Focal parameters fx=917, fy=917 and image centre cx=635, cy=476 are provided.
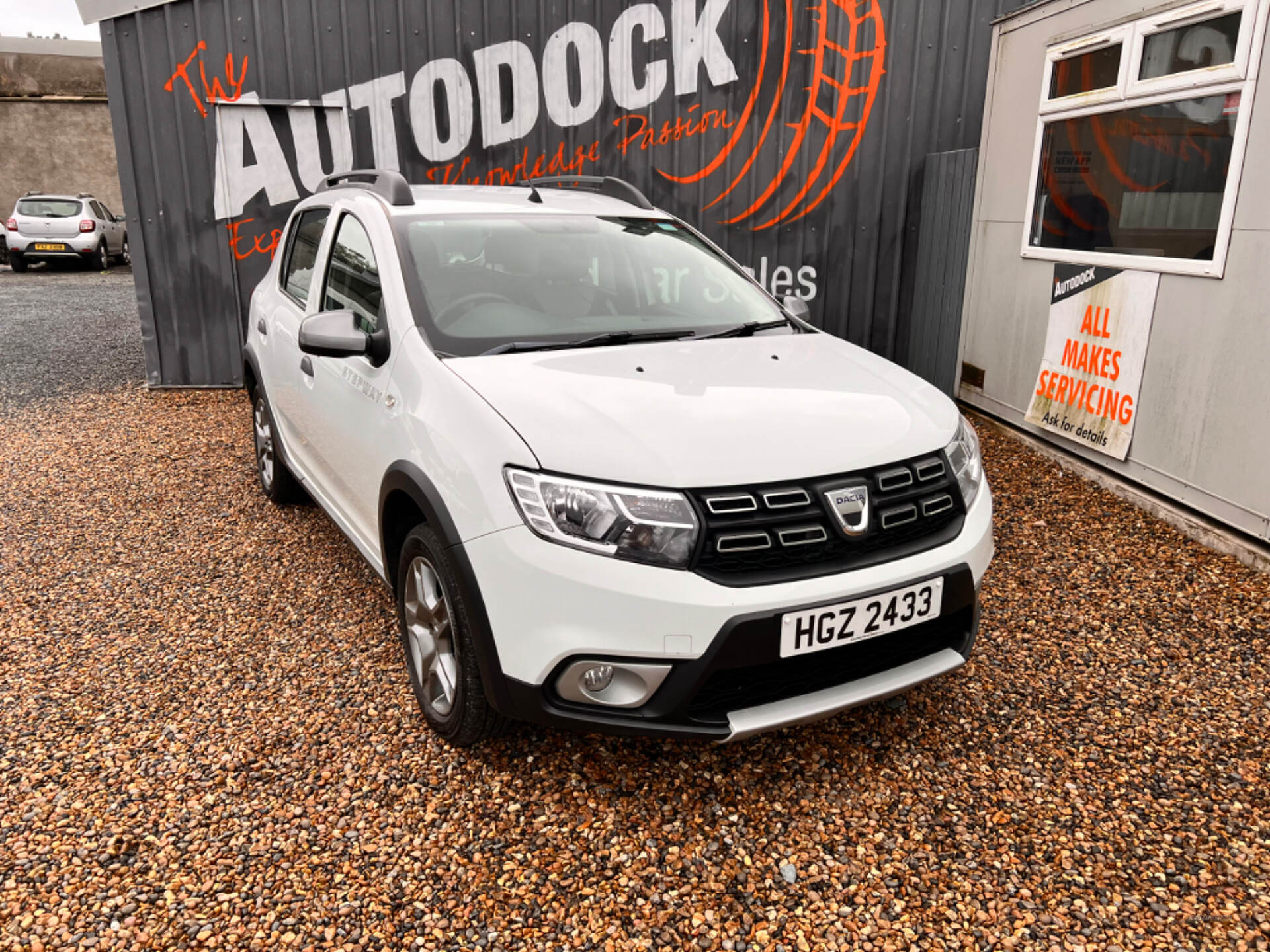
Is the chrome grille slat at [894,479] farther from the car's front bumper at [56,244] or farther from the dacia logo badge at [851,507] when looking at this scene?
the car's front bumper at [56,244]

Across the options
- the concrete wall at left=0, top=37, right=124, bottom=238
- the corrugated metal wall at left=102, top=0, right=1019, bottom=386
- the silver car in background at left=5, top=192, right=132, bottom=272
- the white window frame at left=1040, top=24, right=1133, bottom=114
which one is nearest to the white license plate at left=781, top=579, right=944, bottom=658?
the white window frame at left=1040, top=24, right=1133, bottom=114

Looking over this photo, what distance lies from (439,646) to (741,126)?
6.13 metres

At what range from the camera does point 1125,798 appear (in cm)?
268

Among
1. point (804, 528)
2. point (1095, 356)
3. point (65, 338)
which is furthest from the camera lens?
point (65, 338)

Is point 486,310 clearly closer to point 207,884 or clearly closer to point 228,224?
point 207,884

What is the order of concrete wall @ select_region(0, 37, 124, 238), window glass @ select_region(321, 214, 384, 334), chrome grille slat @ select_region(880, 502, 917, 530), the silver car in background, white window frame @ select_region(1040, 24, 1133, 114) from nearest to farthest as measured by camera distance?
chrome grille slat @ select_region(880, 502, 917, 530) < window glass @ select_region(321, 214, 384, 334) < white window frame @ select_region(1040, 24, 1133, 114) < the silver car in background < concrete wall @ select_region(0, 37, 124, 238)

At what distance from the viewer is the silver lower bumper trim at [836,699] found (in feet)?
7.84

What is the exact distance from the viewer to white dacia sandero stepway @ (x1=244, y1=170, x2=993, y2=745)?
2297 mm

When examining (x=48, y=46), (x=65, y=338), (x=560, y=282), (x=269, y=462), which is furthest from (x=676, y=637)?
(x=48, y=46)

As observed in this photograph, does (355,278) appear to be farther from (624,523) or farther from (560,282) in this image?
(624,523)

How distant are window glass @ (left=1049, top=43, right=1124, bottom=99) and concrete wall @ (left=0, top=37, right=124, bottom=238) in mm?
24220

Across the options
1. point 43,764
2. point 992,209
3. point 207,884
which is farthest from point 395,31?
point 207,884

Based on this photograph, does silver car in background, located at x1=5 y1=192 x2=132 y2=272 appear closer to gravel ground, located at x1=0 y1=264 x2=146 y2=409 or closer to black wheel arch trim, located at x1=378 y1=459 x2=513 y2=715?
gravel ground, located at x1=0 y1=264 x2=146 y2=409

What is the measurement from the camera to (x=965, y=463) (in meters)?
2.83
